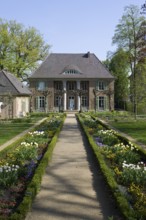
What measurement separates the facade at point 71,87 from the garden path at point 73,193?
43.8 meters

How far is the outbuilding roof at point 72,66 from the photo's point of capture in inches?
2226

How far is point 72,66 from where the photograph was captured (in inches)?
2260

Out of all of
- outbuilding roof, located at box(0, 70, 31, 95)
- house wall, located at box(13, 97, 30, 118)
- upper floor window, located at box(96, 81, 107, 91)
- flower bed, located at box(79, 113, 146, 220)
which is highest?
upper floor window, located at box(96, 81, 107, 91)

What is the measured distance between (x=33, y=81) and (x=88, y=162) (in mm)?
45319

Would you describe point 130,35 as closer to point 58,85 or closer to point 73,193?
point 58,85

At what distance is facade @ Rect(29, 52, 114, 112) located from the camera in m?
56.5

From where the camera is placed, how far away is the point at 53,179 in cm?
972

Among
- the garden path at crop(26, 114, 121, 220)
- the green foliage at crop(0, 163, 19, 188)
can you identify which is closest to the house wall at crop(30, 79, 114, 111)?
the garden path at crop(26, 114, 121, 220)

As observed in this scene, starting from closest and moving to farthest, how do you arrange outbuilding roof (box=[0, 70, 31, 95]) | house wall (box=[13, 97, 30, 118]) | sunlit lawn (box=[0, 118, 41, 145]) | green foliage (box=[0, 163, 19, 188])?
green foliage (box=[0, 163, 19, 188]) < sunlit lawn (box=[0, 118, 41, 145]) < outbuilding roof (box=[0, 70, 31, 95]) < house wall (box=[13, 97, 30, 118])

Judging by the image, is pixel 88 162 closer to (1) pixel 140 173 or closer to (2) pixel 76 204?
(1) pixel 140 173

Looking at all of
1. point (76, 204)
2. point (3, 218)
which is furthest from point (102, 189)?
point (3, 218)

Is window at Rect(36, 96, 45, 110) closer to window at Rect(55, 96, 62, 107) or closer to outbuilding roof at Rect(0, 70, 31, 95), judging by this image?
window at Rect(55, 96, 62, 107)

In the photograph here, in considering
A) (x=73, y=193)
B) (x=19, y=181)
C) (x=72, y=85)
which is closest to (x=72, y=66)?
(x=72, y=85)

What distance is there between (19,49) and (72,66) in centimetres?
908
